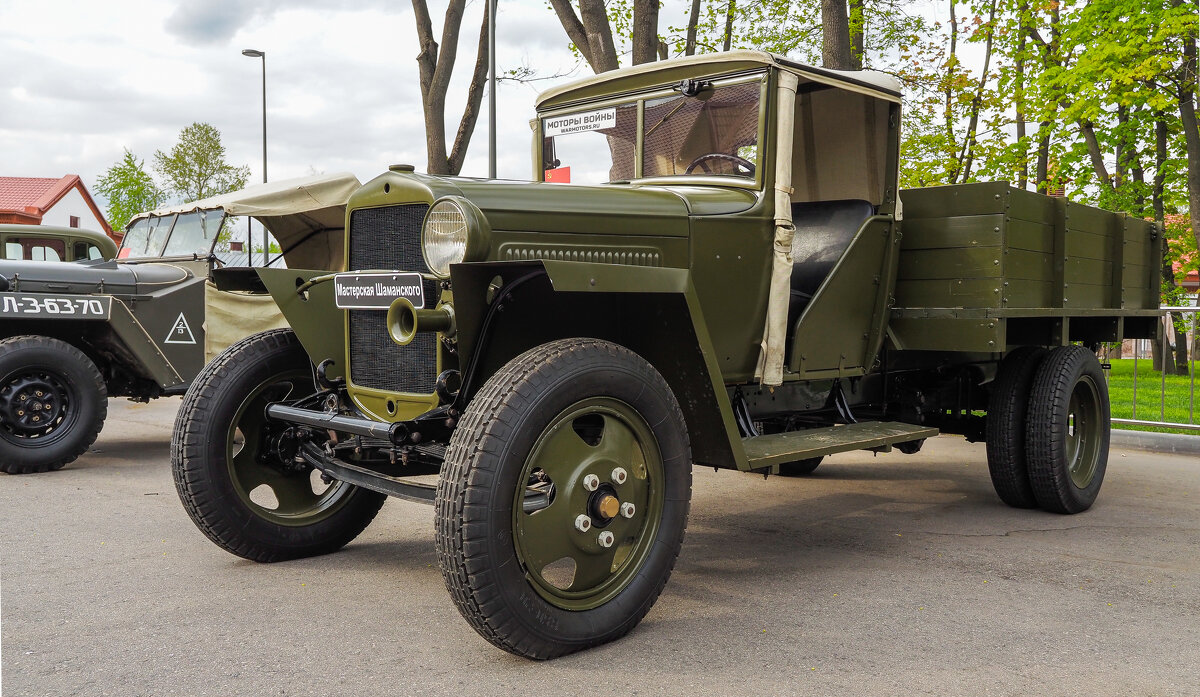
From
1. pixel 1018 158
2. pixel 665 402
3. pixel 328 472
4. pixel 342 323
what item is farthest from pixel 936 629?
pixel 1018 158

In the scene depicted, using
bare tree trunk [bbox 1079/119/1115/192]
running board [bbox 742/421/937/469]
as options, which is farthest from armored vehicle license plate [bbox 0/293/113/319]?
bare tree trunk [bbox 1079/119/1115/192]

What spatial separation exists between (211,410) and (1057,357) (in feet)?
15.3

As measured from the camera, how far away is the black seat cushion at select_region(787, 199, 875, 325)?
5074 millimetres

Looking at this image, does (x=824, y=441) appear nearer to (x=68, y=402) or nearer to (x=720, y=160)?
(x=720, y=160)

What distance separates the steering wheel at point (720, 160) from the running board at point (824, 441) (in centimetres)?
125

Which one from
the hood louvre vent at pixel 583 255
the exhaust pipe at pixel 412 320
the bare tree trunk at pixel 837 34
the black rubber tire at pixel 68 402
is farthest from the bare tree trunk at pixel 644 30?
the exhaust pipe at pixel 412 320

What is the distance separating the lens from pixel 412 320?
3467mm

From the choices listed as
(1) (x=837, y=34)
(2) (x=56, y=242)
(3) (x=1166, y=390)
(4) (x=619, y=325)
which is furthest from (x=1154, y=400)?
(2) (x=56, y=242)

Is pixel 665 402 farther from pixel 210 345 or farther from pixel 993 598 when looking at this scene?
pixel 210 345

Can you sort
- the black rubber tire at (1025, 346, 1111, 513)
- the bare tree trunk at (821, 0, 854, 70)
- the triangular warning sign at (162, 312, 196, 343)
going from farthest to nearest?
the bare tree trunk at (821, 0, 854, 70) → the triangular warning sign at (162, 312, 196, 343) → the black rubber tire at (1025, 346, 1111, 513)

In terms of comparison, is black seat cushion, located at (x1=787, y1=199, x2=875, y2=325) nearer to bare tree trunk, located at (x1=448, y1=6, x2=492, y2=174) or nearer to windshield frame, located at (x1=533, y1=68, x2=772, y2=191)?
windshield frame, located at (x1=533, y1=68, x2=772, y2=191)

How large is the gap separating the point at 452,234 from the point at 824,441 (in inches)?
79.4

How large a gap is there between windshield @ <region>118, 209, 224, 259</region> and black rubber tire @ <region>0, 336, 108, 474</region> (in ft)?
6.66

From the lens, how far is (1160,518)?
18.1ft
